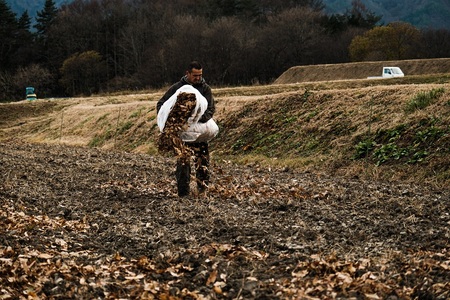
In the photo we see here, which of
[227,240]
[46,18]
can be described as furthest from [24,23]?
[227,240]

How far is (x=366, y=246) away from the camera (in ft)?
27.8

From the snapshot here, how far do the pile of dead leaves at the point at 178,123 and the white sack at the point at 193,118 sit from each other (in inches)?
2.3

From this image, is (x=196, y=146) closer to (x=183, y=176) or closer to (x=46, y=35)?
(x=183, y=176)

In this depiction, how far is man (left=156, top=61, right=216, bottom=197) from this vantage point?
1185 cm

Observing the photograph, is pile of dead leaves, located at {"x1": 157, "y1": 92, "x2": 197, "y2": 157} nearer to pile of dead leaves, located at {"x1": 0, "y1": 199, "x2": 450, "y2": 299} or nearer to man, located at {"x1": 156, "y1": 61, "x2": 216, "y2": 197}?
man, located at {"x1": 156, "y1": 61, "x2": 216, "y2": 197}

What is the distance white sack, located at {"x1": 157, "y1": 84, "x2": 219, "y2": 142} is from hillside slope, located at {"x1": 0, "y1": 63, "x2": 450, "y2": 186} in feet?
16.8

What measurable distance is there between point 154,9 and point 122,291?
10752 cm

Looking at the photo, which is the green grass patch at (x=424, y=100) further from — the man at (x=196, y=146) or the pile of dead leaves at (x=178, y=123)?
the pile of dead leaves at (x=178, y=123)

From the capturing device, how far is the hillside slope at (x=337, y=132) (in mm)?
15945

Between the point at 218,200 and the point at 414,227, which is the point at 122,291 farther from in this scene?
the point at 218,200

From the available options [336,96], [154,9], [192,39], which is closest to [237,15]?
[154,9]

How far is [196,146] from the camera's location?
40.2 ft

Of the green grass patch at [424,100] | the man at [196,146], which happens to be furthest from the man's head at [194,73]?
the green grass patch at [424,100]

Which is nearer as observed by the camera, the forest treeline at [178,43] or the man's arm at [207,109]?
the man's arm at [207,109]
